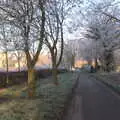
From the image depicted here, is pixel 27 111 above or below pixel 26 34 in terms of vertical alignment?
below

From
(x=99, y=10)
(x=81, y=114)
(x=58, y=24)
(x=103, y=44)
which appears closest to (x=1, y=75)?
(x=58, y=24)

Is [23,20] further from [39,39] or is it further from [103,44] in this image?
[103,44]

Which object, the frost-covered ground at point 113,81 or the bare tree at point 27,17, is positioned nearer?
the bare tree at point 27,17

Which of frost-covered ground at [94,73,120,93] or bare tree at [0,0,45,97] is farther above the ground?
bare tree at [0,0,45,97]

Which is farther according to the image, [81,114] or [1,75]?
[1,75]

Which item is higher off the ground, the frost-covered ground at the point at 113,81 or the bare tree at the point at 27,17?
the bare tree at the point at 27,17

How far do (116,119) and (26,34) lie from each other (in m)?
6.53

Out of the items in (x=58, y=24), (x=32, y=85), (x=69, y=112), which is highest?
(x=58, y=24)

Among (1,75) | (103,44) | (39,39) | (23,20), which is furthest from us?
(103,44)

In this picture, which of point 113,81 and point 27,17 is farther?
point 113,81

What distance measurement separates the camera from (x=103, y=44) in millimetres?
50469

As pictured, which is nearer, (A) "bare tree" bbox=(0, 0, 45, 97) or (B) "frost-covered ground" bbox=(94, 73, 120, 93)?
(A) "bare tree" bbox=(0, 0, 45, 97)

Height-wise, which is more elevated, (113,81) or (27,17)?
(27,17)

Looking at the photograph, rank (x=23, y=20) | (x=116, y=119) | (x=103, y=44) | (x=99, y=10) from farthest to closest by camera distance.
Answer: (x=103, y=44) < (x=99, y=10) < (x=23, y=20) < (x=116, y=119)
